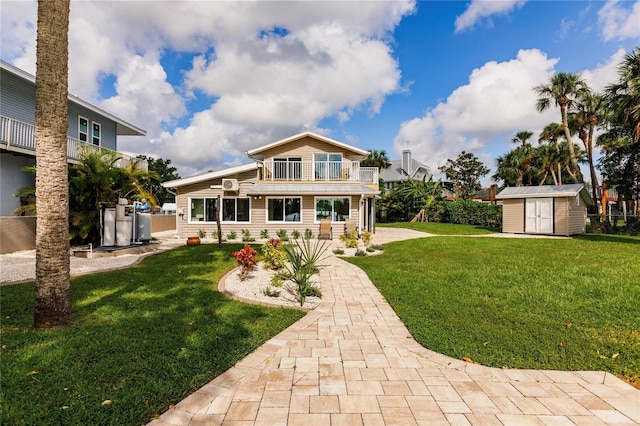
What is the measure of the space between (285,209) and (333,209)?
9.67ft

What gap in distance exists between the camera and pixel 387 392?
2898 mm

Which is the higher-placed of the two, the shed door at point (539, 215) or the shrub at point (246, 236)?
the shed door at point (539, 215)

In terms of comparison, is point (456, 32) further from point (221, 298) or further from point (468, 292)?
point (221, 298)

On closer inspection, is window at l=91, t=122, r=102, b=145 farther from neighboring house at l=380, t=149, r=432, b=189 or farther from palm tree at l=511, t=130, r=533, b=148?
palm tree at l=511, t=130, r=533, b=148

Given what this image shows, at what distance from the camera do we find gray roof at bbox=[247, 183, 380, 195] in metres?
17.0

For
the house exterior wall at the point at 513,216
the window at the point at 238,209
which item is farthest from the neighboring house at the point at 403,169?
the window at the point at 238,209

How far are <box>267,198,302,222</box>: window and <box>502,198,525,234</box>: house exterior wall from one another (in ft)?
46.2

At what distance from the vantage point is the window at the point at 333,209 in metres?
18.1

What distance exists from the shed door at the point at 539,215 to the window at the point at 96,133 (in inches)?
1094

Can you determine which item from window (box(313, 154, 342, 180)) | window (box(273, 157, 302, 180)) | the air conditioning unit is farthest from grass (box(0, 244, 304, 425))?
window (box(313, 154, 342, 180))

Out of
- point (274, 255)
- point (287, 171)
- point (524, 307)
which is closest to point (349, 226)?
point (287, 171)

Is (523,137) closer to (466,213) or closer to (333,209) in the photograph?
(466,213)

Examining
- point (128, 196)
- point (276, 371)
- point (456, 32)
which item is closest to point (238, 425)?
point (276, 371)

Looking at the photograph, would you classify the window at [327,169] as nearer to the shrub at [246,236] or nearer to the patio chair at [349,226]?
the patio chair at [349,226]
